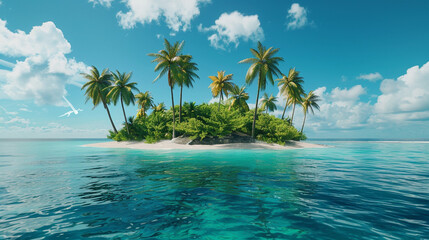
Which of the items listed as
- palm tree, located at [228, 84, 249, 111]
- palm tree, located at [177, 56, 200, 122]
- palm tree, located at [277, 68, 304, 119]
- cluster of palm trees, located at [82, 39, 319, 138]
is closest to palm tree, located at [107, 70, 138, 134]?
cluster of palm trees, located at [82, 39, 319, 138]

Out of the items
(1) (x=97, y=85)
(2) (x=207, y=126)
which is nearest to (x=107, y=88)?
(1) (x=97, y=85)

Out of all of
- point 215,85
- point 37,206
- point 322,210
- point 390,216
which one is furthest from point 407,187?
point 215,85

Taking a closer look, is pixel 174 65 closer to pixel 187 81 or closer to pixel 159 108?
pixel 187 81

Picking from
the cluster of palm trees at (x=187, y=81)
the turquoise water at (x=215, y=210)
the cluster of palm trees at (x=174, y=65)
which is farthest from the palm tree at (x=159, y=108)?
the turquoise water at (x=215, y=210)

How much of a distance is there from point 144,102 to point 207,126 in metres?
24.3

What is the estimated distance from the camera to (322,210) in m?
4.64

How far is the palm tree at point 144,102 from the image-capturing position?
47.2m

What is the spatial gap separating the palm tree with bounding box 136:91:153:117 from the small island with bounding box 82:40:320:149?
7.81 metres

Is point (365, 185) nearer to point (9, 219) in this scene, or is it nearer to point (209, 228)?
point (209, 228)

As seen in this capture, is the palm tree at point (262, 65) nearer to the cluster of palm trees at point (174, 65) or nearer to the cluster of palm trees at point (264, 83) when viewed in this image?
the cluster of palm trees at point (264, 83)

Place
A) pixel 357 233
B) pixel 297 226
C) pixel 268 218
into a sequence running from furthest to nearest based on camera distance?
pixel 268 218 → pixel 297 226 → pixel 357 233

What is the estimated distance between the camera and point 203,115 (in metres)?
34.9

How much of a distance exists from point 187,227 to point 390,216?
4.27 meters

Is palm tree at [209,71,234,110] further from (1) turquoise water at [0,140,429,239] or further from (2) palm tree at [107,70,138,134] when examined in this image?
(1) turquoise water at [0,140,429,239]
